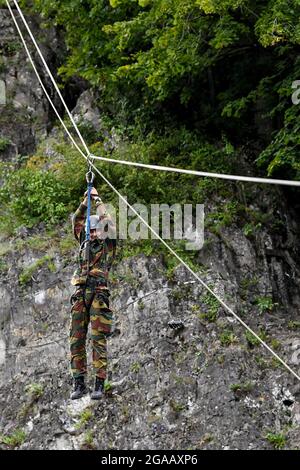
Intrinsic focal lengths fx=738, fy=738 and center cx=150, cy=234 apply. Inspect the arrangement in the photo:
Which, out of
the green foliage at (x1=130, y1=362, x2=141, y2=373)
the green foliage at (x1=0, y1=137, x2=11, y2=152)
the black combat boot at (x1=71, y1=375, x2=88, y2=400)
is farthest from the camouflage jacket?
the green foliage at (x1=0, y1=137, x2=11, y2=152)

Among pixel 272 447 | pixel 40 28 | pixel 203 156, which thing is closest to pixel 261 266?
pixel 203 156

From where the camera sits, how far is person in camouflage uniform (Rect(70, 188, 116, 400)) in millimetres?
8297

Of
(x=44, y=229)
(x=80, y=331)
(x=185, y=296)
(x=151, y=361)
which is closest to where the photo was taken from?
(x=80, y=331)

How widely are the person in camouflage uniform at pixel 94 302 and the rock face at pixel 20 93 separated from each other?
6477mm

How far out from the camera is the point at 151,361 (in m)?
9.77

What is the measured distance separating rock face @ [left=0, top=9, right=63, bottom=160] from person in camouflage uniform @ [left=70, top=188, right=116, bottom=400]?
6.48 m

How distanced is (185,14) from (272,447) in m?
6.31

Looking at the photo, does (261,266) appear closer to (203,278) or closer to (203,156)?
(203,278)

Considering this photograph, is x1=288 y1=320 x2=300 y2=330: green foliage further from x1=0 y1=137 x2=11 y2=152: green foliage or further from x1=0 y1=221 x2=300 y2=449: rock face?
x1=0 y1=137 x2=11 y2=152: green foliage

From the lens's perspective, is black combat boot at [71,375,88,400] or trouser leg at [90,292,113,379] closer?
trouser leg at [90,292,113,379]

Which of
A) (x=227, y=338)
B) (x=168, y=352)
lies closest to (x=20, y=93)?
(x=168, y=352)

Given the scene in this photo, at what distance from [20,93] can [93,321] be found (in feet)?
28.7

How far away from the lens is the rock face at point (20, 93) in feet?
48.9

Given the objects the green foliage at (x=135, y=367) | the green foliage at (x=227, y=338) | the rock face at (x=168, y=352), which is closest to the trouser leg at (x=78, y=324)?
the rock face at (x=168, y=352)
